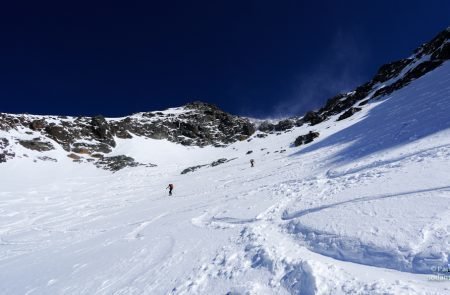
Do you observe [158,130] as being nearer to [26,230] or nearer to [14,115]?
[14,115]

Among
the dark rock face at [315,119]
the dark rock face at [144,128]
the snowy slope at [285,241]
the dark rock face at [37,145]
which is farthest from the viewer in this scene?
the dark rock face at [315,119]

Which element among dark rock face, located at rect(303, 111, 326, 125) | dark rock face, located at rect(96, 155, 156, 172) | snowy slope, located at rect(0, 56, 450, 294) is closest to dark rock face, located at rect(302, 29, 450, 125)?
dark rock face, located at rect(303, 111, 326, 125)

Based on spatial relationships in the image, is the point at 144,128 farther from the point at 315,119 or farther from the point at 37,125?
the point at 315,119

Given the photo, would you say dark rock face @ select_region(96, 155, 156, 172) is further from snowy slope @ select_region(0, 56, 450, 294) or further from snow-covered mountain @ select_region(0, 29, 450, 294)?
snowy slope @ select_region(0, 56, 450, 294)

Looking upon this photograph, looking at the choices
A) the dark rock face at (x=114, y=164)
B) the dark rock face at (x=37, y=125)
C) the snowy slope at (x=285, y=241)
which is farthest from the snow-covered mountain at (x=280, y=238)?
the dark rock face at (x=37, y=125)

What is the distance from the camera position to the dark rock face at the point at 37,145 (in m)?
57.0

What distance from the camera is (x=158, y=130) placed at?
93.1m

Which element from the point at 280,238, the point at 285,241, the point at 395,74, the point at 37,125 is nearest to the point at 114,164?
the point at 37,125

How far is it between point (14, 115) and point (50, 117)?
26.3ft

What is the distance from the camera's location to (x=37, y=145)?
2303 inches

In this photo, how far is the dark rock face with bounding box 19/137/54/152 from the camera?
57.0 meters

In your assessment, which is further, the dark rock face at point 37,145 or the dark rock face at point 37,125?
the dark rock face at point 37,125

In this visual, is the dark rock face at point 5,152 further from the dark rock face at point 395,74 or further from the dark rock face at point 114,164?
the dark rock face at point 395,74

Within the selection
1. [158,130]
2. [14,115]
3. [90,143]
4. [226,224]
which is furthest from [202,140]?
[226,224]
